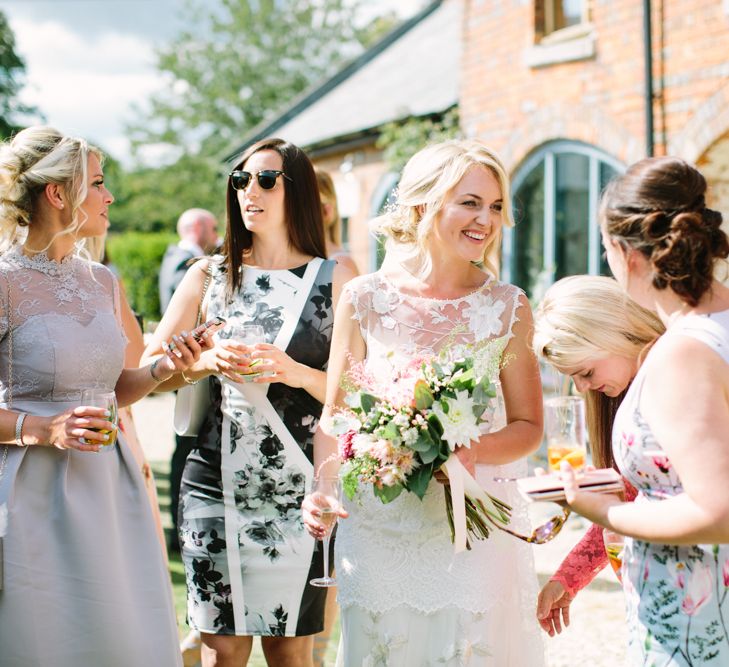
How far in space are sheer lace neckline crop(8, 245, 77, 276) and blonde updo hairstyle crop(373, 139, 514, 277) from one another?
1.14 m

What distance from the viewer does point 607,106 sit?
9672mm

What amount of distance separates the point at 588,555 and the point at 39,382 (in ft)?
6.25

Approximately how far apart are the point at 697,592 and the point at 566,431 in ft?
1.66

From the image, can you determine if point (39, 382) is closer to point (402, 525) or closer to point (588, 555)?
point (402, 525)

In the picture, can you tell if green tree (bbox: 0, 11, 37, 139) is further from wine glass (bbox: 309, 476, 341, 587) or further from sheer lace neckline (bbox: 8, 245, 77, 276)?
wine glass (bbox: 309, 476, 341, 587)

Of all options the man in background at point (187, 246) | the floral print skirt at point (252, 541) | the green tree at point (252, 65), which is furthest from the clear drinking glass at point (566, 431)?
the green tree at point (252, 65)

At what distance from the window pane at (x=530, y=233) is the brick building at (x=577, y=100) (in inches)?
0.6

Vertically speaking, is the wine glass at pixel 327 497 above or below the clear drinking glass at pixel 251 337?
below

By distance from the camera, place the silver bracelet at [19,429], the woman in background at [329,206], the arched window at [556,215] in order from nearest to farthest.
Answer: the silver bracelet at [19,429] → the woman in background at [329,206] → the arched window at [556,215]

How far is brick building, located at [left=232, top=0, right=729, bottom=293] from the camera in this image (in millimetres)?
8633

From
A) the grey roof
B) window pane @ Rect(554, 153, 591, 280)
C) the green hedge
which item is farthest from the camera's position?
the green hedge

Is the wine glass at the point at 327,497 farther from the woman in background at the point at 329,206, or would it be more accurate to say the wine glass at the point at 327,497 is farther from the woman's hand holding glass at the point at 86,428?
the woman in background at the point at 329,206

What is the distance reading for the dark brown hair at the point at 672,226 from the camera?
7.15 ft

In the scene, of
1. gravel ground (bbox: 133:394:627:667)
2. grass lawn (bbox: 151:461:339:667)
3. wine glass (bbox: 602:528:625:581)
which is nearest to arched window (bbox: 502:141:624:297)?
gravel ground (bbox: 133:394:627:667)
